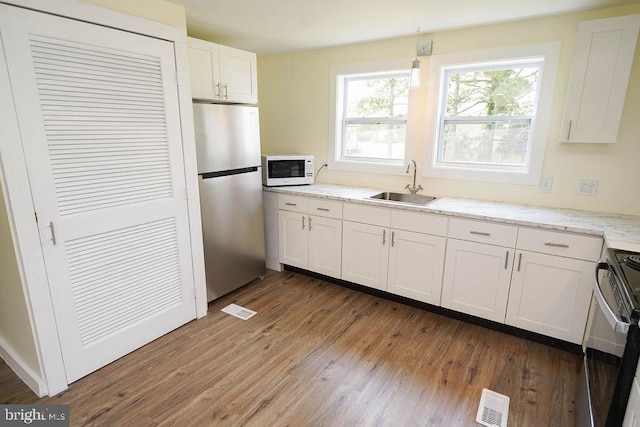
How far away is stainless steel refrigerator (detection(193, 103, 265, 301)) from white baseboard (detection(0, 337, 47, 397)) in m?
1.18

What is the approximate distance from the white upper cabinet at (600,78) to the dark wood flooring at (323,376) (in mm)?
1558

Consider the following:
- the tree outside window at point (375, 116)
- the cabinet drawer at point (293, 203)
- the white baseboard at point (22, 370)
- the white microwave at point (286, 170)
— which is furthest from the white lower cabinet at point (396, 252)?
the white baseboard at point (22, 370)

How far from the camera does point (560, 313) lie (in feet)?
7.49

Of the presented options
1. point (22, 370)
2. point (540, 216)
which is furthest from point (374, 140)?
point (22, 370)

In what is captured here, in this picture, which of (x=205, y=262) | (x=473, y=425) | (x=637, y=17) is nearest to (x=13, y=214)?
(x=205, y=262)

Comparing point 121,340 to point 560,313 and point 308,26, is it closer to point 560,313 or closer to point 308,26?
point 308,26

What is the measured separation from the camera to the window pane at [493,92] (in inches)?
107

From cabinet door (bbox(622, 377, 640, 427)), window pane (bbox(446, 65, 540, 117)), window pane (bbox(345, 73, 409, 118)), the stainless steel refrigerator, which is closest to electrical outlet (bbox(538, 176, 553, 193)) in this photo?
window pane (bbox(446, 65, 540, 117))

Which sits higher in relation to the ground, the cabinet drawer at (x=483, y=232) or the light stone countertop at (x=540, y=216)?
the light stone countertop at (x=540, y=216)

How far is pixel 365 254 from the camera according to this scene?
3047mm

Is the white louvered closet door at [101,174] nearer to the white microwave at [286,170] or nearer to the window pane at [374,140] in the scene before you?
the white microwave at [286,170]

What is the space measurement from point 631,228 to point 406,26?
2.14m

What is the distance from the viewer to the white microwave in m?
3.44

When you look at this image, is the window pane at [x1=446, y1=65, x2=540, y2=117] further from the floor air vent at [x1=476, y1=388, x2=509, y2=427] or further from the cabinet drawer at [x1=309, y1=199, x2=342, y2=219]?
the floor air vent at [x1=476, y1=388, x2=509, y2=427]
